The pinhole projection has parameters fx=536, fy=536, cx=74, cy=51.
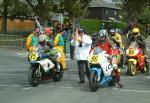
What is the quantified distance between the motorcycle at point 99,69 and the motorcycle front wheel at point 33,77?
71.7 inches

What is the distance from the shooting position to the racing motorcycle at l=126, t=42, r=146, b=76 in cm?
1914

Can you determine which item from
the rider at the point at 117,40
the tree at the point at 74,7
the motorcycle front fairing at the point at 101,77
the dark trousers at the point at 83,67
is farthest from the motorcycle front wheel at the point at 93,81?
the tree at the point at 74,7

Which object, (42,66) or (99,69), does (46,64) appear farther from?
(99,69)

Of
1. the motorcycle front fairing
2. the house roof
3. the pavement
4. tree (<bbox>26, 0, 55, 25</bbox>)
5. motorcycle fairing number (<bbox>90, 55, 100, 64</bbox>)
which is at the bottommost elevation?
the pavement

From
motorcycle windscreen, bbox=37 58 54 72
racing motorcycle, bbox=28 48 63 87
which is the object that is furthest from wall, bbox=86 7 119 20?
motorcycle windscreen, bbox=37 58 54 72

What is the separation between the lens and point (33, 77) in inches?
623

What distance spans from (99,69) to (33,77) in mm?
2119

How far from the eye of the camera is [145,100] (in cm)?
1334

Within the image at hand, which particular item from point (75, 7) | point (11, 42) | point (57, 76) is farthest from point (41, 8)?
point (57, 76)

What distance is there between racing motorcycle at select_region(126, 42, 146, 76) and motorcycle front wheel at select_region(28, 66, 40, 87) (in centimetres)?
434

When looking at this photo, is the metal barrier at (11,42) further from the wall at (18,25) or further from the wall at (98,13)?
the wall at (98,13)

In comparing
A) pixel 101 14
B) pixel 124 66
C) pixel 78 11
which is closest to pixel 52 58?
pixel 124 66

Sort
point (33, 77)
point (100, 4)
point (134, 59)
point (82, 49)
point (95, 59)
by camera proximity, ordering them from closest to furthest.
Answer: point (95, 59)
point (33, 77)
point (82, 49)
point (134, 59)
point (100, 4)

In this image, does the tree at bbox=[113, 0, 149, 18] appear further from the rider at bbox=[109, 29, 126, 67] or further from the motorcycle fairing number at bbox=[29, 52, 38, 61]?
the motorcycle fairing number at bbox=[29, 52, 38, 61]
